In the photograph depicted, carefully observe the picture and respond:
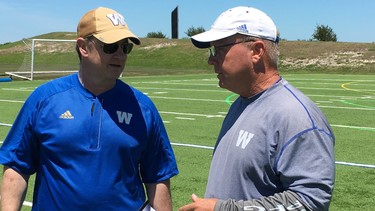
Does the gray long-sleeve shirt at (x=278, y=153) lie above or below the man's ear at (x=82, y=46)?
below

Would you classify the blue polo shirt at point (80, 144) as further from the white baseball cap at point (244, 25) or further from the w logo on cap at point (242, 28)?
the w logo on cap at point (242, 28)

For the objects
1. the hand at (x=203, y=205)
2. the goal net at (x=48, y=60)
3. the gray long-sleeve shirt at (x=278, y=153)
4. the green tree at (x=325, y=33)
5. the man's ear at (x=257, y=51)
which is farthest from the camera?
the green tree at (x=325, y=33)

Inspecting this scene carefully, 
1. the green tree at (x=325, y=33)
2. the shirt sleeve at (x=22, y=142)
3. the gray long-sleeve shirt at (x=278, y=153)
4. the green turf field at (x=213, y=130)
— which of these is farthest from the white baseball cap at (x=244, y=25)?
the green tree at (x=325, y=33)

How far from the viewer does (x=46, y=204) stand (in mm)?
3135

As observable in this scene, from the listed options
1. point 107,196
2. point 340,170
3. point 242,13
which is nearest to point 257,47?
point 242,13

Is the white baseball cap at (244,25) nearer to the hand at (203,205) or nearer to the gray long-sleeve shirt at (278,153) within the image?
the gray long-sleeve shirt at (278,153)

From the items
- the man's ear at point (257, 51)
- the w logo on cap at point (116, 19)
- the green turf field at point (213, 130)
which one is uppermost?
the w logo on cap at point (116, 19)

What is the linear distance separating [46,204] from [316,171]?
1.52m

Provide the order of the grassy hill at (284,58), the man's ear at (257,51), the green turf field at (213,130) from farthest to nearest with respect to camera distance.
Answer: the grassy hill at (284,58), the green turf field at (213,130), the man's ear at (257,51)

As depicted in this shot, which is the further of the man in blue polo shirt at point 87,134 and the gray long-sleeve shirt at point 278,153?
the man in blue polo shirt at point 87,134

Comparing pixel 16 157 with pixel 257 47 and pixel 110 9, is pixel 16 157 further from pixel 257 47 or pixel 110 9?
pixel 257 47

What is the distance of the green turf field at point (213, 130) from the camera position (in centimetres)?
697

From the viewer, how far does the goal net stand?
30625 millimetres

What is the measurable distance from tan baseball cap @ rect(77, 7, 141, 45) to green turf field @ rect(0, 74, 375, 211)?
3478 millimetres
